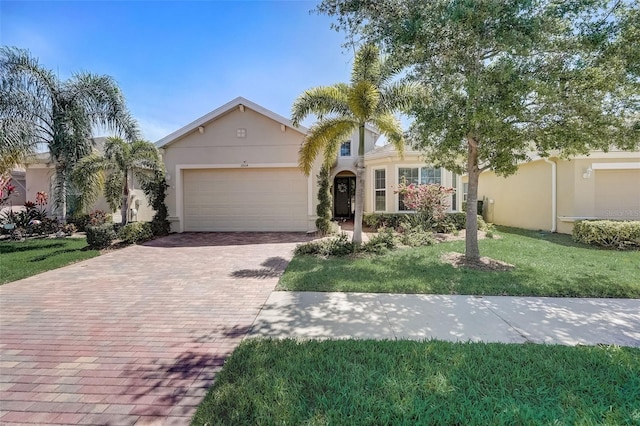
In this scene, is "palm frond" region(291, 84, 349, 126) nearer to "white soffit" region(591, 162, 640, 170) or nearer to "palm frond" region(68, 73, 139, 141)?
"palm frond" region(68, 73, 139, 141)

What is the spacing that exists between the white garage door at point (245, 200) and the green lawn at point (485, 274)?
5751mm

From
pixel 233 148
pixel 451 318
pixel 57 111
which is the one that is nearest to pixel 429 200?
pixel 233 148

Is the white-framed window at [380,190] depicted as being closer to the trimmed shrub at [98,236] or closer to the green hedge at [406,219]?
the green hedge at [406,219]

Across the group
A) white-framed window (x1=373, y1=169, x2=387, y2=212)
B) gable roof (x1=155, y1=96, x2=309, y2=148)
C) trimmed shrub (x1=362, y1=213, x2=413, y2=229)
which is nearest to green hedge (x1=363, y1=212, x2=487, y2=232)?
trimmed shrub (x1=362, y1=213, x2=413, y2=229)

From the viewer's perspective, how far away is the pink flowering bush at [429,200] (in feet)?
42.9

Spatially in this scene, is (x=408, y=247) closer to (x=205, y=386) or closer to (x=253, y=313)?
(x=253, y=313)

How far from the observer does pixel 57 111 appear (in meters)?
12.0

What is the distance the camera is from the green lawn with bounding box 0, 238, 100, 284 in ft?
24.4

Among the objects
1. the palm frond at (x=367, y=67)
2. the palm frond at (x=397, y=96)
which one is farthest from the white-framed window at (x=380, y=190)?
the palm frond at (x=367, y=67)

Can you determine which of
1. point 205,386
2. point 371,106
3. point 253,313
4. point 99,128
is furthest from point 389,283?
point 99,128

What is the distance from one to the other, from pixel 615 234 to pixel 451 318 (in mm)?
9302

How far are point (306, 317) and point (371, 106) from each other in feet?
20.5

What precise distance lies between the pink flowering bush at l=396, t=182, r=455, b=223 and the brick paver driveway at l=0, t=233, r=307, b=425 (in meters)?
7.69

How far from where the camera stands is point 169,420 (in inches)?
99.7
